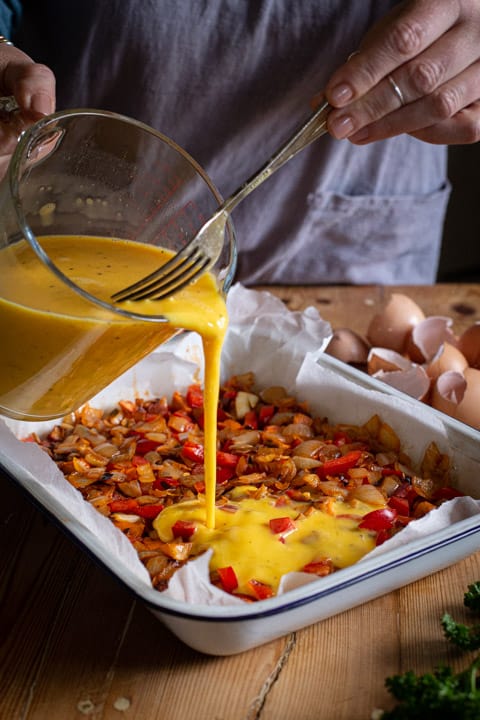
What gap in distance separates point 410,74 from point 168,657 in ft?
3.05

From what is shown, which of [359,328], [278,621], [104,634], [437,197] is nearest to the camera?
[278,621]

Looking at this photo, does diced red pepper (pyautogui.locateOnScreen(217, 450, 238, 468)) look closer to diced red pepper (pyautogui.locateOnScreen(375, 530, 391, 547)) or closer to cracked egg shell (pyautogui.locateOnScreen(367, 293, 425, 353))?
diced red pepper (pyautogui.locateOnScreen(375, 530, 391, 547))

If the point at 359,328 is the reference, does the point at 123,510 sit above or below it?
above

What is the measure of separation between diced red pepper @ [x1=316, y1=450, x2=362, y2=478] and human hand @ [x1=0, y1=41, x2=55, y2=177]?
0.70 metres

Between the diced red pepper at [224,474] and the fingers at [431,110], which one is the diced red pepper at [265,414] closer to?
→ the diced red pepper at [224,474]

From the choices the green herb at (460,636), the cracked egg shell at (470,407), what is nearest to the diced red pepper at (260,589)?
the green herb at (460,636)

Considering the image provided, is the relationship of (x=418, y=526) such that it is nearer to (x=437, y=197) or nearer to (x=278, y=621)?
(x=278, y=621)

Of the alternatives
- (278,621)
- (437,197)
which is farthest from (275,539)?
(437,197)

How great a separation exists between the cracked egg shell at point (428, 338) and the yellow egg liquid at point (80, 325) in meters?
0.70

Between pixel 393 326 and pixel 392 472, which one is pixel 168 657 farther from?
pixel 393 326

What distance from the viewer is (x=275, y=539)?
3.96 ft

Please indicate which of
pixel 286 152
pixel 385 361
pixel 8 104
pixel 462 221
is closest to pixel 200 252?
pixel 286 152

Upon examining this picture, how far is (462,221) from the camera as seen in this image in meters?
→ 4.06

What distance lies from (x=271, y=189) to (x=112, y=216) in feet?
2.97
